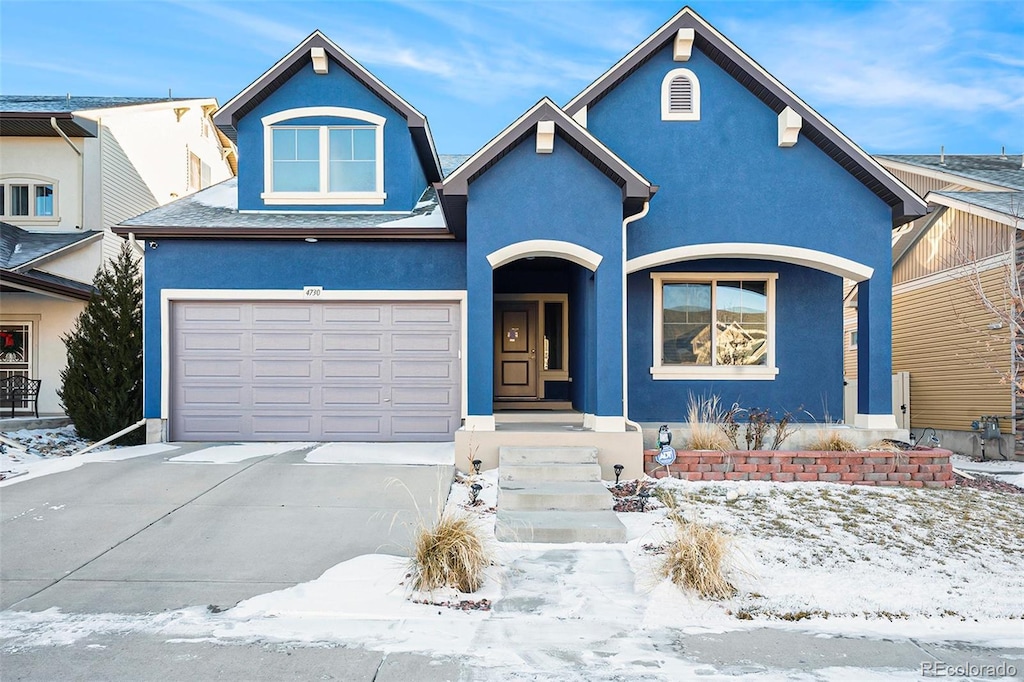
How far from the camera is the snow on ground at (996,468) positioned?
10078mm

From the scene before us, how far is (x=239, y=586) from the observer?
4.98 metres

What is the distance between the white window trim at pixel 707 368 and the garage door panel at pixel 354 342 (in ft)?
14.6

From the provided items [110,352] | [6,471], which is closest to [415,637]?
[6,471]

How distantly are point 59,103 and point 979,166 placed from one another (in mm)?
23262

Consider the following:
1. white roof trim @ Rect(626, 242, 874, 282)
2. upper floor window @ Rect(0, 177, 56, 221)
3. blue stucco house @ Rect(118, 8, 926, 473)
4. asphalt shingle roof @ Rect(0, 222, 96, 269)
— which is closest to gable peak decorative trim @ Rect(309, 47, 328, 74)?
blue stucco house @ Rect(118, 8, 926, 473)

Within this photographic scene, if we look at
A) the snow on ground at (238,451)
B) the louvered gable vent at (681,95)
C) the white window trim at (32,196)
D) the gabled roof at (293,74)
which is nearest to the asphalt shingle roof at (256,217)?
the gabled roof at (293,74)

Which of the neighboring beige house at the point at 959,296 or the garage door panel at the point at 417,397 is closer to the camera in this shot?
the garage door panel at the point at 417,397

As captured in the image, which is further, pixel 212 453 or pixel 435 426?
pixel 435 426

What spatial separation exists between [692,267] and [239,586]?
8481mm

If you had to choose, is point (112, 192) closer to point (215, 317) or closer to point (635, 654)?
point (215, 317)

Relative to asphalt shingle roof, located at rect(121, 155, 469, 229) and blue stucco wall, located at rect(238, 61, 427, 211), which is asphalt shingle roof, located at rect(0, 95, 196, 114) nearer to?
asphalt shingle roof, located at rect(121, 155, 469, 229)

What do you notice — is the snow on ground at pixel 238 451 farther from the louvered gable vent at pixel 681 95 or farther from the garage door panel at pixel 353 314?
the louvered gable vent at pixel 681 95

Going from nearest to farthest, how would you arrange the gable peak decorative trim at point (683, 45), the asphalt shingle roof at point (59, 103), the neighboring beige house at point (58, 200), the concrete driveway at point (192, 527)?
the concrete driveway at point (192, 527) → the gable peak decorative trim at point (683, 45) → the neighboring beige house at point (58, 200) → the asphalt shingle roof at point (59, 103)

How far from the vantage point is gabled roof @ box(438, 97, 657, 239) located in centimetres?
855
